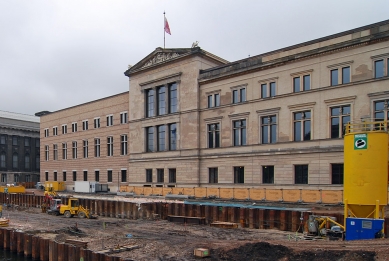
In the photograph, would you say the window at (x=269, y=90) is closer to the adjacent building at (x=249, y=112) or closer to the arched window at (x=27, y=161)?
the adjacent building at (x=249, y=112)

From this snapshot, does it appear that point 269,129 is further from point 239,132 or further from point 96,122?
point 96,122

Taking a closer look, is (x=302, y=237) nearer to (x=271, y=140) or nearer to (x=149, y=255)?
(x=149, y=255)

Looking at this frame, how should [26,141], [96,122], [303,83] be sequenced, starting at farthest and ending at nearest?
1. [26,141]
2. [96,122]
3. [303,83]

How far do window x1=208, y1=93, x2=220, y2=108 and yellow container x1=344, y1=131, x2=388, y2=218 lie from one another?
99.7ft

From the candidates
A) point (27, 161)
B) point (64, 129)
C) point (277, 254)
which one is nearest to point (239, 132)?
point (277, 254)

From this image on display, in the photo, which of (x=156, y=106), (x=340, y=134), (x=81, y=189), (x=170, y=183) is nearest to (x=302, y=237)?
(x=340, y=134)

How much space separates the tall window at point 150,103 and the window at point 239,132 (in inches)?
605

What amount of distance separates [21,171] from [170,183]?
6157cm

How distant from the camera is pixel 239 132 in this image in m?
45.2

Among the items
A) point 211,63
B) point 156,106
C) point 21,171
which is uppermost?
point 211,63

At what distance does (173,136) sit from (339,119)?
77.3 ft

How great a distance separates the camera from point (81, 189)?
60.9 metres

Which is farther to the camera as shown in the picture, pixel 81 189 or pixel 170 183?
pixel 81 189

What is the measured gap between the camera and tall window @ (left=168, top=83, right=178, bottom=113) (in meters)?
52.3
